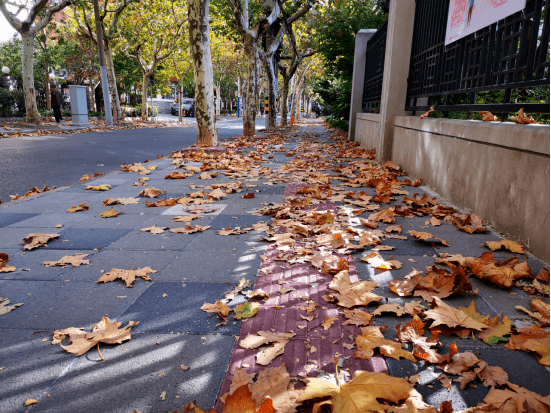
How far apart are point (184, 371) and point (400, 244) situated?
6.74 ft

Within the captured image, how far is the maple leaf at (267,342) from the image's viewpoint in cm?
176

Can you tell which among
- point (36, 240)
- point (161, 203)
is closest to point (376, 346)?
point (36, 240)

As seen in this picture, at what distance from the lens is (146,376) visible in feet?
5.49

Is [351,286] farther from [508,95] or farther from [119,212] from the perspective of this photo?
[119,212]

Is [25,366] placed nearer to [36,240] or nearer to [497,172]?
[36,240]

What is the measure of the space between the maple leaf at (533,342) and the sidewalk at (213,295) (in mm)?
37

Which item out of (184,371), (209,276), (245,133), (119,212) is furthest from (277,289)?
(245,133)

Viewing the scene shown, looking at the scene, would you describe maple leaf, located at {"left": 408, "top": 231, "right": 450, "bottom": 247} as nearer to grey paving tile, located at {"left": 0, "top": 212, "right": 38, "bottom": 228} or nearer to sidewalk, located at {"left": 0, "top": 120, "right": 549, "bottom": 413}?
sidewalk, located at {"left": 0, "top": 120, "right": 549, "bottom": 413}

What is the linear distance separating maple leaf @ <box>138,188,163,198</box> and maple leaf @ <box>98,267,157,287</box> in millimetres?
2418

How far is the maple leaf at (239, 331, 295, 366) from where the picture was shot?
69.4 inches

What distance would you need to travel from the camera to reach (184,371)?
1.71 metres

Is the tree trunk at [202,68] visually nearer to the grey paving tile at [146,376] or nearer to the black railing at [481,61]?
the black railing at [481,61]

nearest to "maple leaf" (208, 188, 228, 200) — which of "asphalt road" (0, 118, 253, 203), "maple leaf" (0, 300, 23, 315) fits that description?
"asphalt road" (0, 118, 253, 203)

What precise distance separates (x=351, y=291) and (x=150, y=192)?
3.51m
